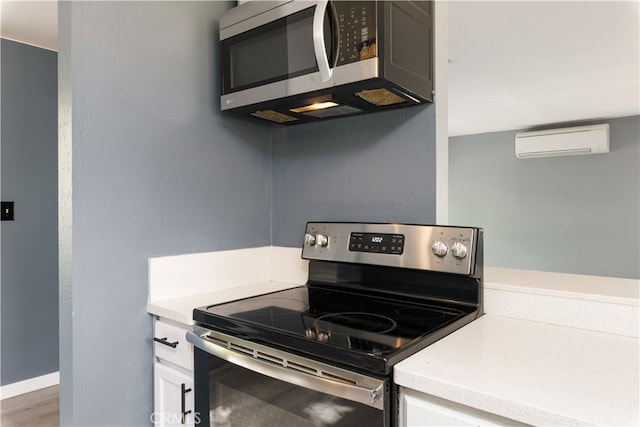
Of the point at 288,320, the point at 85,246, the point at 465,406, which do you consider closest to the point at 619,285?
the point at 465,406

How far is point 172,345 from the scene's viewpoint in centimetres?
133

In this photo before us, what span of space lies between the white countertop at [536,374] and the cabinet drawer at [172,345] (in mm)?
778

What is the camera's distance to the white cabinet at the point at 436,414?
744 mm

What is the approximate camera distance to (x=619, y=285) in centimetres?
122

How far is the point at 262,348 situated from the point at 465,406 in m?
0.52

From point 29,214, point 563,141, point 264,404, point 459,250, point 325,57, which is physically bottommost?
point 264,404

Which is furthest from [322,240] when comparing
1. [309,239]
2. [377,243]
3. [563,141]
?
[563,141]

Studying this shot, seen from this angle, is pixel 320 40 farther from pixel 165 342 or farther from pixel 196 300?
pixel 165 342

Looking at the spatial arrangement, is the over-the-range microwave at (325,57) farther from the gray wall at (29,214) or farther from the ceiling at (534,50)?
the gray wall at (29,214)

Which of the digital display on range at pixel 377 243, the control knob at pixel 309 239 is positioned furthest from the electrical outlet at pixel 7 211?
the digital display on range at pixel 377 243

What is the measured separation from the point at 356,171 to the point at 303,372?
2.78ft

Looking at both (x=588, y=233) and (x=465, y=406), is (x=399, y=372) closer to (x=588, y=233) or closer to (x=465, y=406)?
(x=465, y=406)

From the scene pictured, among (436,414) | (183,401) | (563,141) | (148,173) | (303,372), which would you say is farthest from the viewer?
(563,141)

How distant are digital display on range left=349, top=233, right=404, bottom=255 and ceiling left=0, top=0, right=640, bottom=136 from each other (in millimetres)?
1337
